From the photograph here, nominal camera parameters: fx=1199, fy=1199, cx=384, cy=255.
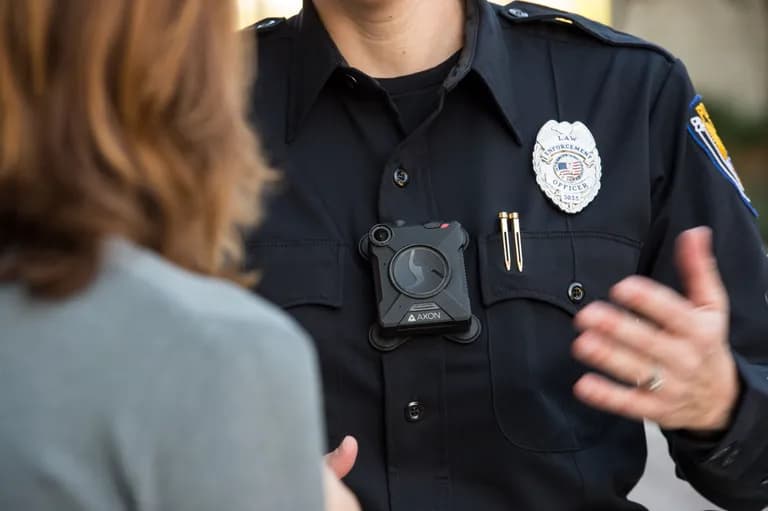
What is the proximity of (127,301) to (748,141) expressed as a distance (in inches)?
328

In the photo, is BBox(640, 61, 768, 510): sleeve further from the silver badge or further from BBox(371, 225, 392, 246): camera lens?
BBox(371, 225, 392, 246): camera lens

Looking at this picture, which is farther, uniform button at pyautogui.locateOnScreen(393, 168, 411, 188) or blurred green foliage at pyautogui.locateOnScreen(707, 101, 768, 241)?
blurred green foliage at pyautogui.locateOnScreen(707, 101, 768, 241)

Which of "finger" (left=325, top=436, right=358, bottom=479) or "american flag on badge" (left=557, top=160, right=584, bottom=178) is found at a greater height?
"american flag on badge" (left=557, top=160, right=584, bottom=178)

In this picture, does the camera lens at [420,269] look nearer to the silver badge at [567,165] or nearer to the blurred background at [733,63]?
the silver badge at [567,165]

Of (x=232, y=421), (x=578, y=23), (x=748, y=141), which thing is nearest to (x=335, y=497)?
(x=232, y=421)

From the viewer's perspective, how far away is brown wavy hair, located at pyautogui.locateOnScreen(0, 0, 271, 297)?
2.85 ft

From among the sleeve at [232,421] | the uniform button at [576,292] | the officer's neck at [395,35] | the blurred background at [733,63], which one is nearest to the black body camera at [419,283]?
the uniform button at [576,292]

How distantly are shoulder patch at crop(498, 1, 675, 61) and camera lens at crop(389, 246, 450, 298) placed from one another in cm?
44

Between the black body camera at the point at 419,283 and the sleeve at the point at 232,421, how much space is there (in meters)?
0.71

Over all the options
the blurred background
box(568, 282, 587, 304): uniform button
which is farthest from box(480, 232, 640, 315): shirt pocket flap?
the blurred background

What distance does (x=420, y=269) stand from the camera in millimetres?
1619

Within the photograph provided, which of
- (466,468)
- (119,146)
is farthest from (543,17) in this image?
(119,146)

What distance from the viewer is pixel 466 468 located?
1613 millimetres

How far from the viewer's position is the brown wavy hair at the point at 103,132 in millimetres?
870
